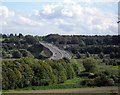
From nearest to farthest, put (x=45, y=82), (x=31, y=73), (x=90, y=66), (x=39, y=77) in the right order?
(x=45, y=82) < (x=31, y=73) < (x=39, y=77) < (x=90, y=66)

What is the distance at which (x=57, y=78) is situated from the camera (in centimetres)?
2970

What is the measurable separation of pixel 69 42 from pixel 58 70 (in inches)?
2183

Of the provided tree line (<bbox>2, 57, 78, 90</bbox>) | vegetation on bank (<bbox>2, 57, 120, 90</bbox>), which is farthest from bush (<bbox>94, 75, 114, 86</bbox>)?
tree line (<bbox>2, 57, 78, 90</bbox>)

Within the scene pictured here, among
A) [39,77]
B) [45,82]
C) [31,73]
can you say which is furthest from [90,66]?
[31,73]

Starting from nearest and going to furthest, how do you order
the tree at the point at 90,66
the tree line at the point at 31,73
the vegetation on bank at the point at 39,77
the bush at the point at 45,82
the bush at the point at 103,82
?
the tree line at the point at 31,73 < the vegetation on bank at the point at 39,77 < the bush at the point at 103,82 < the bush at the point at 45,82 < the tree at the point at 90,66

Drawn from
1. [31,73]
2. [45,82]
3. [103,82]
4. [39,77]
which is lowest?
[103,82]

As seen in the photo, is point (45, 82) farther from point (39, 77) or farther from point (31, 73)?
point (31, 73)

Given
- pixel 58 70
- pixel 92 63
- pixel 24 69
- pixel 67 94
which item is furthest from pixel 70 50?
pixel 67 94

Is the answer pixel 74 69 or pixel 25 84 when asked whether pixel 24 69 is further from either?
pixel 74 69

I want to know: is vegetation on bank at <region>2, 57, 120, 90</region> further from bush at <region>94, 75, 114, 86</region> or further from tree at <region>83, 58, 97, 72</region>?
tree at <region>83, 58, 97, 72</region>

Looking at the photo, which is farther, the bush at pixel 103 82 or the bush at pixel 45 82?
the bush at pixel 45 82

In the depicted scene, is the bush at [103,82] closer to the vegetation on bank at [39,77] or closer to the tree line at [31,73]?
the vegetation on bank at [39,77]

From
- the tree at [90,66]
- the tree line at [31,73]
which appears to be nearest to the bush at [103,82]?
the tree line at [31,73]

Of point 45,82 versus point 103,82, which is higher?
point 45,82
